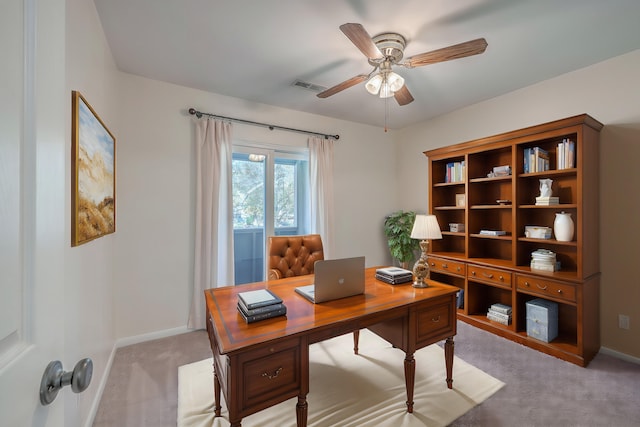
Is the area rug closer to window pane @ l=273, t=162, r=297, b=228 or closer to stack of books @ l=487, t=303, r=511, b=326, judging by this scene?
stack of books @ l=487, t=303, r=511, b=326

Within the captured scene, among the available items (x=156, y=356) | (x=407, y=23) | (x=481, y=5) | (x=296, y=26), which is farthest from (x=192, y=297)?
(x=481, y=5)

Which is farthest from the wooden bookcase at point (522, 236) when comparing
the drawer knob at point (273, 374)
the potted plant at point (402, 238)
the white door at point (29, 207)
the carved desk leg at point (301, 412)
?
the white door at point (29, 207)

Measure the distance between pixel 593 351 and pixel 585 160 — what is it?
5.54 ft

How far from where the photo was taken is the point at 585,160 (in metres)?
2.33

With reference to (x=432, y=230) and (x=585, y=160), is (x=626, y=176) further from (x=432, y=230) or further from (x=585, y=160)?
(x=432, y=230)

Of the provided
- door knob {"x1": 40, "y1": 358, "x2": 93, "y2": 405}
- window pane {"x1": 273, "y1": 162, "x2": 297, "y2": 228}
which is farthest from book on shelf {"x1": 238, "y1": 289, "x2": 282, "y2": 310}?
window pane {"x1": 273, "y1": 162, "x2": 297, "y2": 228}

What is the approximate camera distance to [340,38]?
82.9 inches

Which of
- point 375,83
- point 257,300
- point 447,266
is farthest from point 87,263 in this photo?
point 447,266

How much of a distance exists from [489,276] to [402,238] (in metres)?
1.26

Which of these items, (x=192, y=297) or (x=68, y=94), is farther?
(x=192, y=297)

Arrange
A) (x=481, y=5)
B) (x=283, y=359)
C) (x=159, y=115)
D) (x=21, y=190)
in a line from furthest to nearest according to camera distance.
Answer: (x=159, y=115), (x=481, y=5), (x=283, y=359), (x=21, y=190)

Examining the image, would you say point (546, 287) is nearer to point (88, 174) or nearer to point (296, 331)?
point (296, 331)

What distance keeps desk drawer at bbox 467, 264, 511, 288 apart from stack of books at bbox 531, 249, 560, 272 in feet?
0.83

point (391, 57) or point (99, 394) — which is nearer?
point (99, 394)
